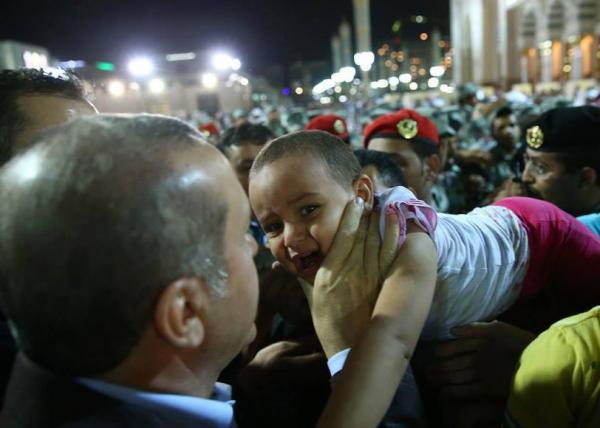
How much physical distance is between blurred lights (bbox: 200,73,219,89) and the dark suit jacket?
1858 inches

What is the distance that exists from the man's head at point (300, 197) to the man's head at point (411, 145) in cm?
177

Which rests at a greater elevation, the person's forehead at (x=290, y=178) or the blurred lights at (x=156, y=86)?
the blurred lights at (x=156, y=86)

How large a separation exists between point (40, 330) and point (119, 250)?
220mm

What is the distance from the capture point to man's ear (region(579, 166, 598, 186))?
9.14 feet

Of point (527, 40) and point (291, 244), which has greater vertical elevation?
point (527, 40)

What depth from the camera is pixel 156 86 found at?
42688 millimetres

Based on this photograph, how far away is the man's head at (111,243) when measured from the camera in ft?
2.81

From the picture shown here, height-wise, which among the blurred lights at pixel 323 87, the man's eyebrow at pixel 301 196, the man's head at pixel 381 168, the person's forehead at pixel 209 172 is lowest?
the man's head at pixel 381 168

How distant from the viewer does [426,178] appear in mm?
3668

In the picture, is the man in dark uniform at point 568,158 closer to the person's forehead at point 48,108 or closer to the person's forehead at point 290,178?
the person's forehead at point 290,178

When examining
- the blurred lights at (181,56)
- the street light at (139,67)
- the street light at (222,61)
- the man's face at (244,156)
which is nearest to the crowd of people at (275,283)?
the man's face at (244,156)

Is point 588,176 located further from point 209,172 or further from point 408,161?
point 209,172

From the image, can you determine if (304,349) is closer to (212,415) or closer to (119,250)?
(212,415)

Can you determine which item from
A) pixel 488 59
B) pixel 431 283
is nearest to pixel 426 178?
pixel 431 283
